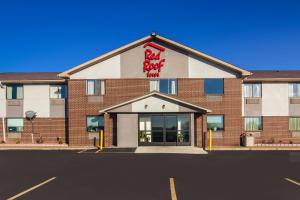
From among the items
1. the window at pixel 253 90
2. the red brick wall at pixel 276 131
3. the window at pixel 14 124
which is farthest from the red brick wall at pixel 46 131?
the red brick wall at pixel 276 131

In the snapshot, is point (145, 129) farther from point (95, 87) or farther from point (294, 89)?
point (294, 89)

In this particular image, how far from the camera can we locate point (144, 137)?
2623cm

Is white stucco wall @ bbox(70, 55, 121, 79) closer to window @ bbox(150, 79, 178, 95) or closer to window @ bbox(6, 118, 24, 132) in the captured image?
window @ bbox(150, 79, 178, 95)

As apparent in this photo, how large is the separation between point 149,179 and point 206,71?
16402mm

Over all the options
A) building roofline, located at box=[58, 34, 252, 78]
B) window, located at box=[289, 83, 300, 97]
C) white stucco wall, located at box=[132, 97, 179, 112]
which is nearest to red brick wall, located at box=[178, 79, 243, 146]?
building roofline, located at box=[58, 34, 252, 78]

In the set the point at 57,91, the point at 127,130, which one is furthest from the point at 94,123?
the point at 57,91

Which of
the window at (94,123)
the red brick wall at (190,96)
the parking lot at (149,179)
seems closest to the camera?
the parking lot at (149,179)

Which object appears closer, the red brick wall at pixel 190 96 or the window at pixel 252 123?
the red brick wall at pixel 190 96

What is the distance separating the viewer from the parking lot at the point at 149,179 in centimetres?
970

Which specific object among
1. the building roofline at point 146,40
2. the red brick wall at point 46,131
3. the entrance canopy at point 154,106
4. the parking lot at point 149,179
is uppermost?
the building roofline at point 146,40

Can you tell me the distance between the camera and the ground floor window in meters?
26.1

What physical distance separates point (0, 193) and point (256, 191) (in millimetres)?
7608

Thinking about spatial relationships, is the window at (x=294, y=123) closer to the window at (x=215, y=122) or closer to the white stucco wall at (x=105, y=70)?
the window at (x=215, y=122)

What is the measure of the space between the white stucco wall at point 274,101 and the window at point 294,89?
0.40 meters
